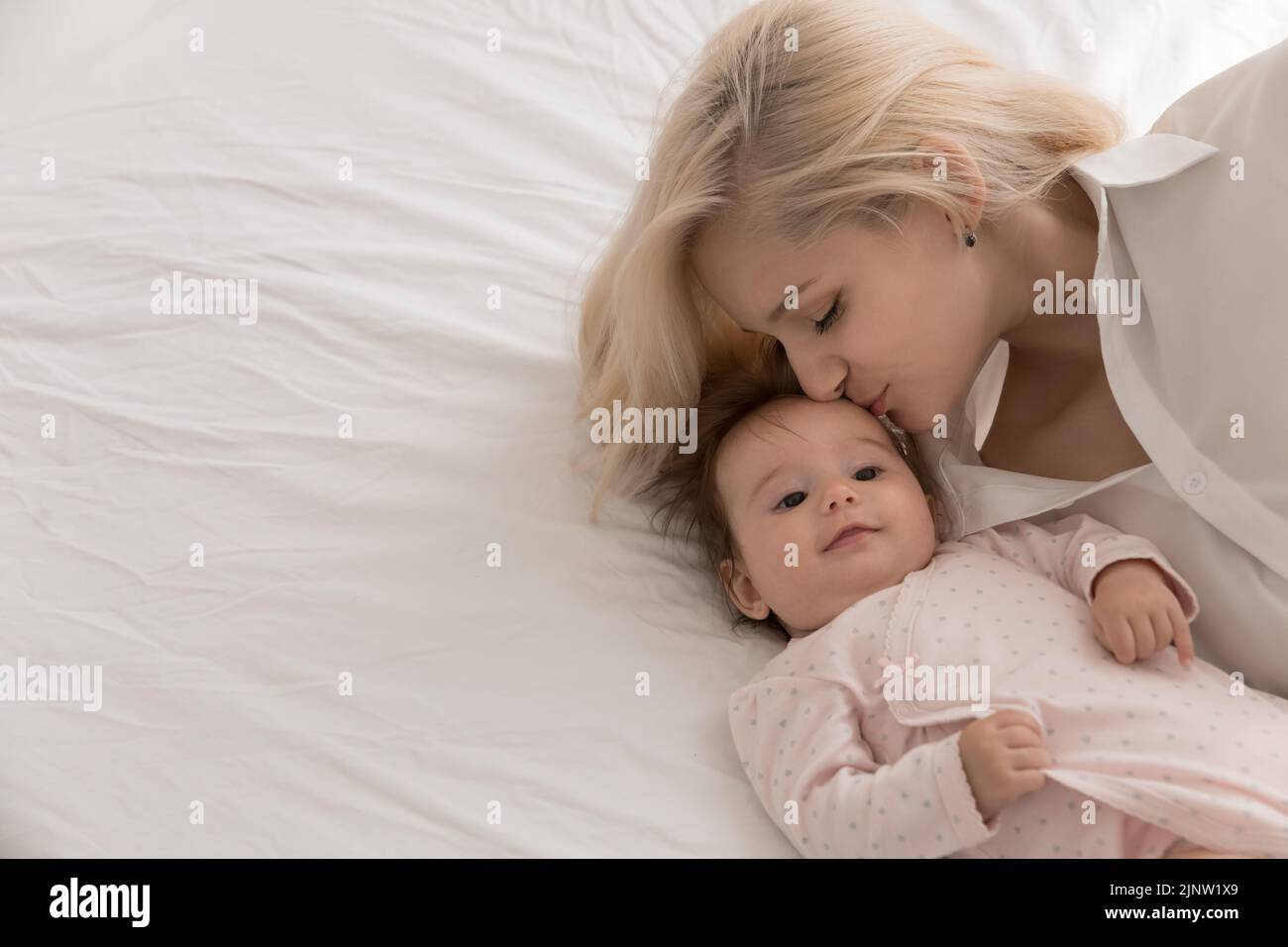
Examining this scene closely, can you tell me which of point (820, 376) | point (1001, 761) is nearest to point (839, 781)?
point (1001, 761)

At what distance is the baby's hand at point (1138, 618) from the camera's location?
1.00m

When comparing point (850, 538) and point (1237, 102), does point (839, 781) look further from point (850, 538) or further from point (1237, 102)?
point (1237, 102)

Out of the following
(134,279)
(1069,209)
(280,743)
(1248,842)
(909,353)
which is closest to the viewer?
(1248,842)

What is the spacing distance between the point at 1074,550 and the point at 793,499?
0.87ft

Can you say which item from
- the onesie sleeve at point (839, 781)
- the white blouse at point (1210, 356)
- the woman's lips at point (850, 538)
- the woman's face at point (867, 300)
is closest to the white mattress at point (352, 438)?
the onesie sleeve at point (839, 781)

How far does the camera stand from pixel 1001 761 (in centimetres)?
88

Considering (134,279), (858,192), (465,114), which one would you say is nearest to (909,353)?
(858,192)

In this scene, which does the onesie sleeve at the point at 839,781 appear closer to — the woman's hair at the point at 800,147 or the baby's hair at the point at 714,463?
the baby's hair at the point at 714,463

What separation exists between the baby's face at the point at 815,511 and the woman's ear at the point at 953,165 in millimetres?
235

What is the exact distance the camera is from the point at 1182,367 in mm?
1117

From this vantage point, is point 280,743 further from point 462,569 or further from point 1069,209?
point 1069,209

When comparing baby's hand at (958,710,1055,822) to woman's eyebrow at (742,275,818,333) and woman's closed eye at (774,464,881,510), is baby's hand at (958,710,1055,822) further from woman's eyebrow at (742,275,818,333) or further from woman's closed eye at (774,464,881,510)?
woman's eyebrow at (742,275,818,333)
